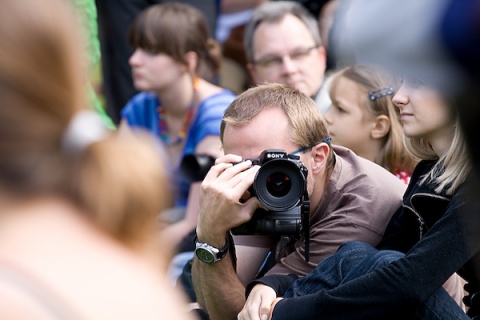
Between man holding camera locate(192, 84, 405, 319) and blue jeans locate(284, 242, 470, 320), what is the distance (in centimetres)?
16

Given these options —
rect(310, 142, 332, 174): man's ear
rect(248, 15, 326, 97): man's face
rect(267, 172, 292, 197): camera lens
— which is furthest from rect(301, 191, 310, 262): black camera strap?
rect(248, 15, 326, 97): man's face

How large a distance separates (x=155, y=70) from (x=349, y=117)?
4.70 ft

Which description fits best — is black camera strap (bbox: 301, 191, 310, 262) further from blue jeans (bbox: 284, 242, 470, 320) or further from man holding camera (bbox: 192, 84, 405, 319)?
blue jeans (bbox: 284, 242, 470, 320)

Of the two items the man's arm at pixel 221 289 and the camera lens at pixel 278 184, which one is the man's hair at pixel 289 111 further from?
the man's arm at pixel 221 289

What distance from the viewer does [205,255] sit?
283cm

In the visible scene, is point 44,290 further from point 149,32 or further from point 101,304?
point 149,32

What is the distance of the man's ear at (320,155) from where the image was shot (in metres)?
2.96

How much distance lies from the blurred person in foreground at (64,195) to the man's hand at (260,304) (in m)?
1.35

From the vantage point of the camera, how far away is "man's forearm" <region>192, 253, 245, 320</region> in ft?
9.28

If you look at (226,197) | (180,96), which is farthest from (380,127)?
(180,96)

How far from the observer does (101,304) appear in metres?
1.14

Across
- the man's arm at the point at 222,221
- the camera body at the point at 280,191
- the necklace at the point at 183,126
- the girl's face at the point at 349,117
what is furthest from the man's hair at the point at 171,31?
the camera body at the point at 280,191

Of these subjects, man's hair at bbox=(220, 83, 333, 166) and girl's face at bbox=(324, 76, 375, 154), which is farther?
girl's face at bbox=(324, 76, 375, 154)

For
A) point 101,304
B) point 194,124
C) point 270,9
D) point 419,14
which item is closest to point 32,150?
point 101,304
